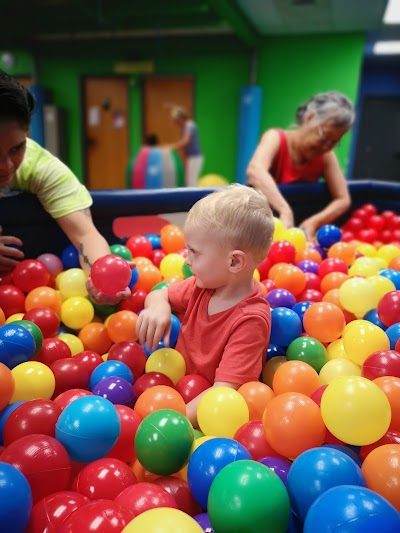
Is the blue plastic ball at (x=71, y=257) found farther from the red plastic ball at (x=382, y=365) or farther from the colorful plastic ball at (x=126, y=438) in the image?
the red plastic ball at (x=382, y=365)

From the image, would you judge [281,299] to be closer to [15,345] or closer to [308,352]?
[308,352]

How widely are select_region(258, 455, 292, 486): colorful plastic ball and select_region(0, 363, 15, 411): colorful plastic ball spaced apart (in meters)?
0.45

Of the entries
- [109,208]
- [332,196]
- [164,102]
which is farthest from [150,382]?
[164,102]

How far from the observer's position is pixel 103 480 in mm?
674

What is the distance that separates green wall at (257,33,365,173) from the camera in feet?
17.3

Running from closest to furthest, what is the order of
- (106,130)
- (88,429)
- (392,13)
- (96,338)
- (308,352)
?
(88,429), (308,352), (96,338), (392,13), (106,130)

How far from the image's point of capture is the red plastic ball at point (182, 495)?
2.29 ft

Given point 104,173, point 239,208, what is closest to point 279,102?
point 104,173

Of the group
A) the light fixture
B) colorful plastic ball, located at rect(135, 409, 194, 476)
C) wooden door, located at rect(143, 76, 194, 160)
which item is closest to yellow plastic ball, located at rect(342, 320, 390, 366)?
colorful plastic ball, located at rect(135, 409, 194, 476)

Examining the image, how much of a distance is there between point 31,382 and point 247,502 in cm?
50

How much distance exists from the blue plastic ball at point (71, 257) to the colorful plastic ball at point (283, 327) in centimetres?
65

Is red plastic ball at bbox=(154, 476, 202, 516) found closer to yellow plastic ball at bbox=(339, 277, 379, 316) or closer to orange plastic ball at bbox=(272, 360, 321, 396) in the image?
orange plastic ball at bbox=(272, 360, 321, 396)

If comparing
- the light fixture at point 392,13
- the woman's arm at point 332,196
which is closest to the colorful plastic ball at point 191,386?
the woman's arm at point 332,196

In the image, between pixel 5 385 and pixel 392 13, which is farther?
pixel 392 13
